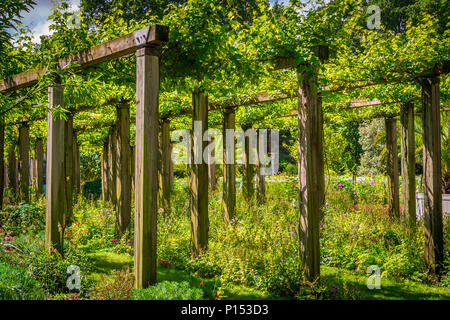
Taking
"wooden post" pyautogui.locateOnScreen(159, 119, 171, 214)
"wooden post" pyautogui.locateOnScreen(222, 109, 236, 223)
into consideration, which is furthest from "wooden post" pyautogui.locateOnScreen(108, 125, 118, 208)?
"wooden post" pyautogui.locateOnScreen(222, 109, 236, 223)

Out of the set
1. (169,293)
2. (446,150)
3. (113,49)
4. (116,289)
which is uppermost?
(113,49)

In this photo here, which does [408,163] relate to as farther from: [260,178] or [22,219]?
[22,219]

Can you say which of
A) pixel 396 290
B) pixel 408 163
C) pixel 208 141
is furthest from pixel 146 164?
pixel 408 163

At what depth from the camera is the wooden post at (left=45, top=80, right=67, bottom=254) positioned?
5348 mm

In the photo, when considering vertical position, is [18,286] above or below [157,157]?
below

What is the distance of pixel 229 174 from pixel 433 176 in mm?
4096

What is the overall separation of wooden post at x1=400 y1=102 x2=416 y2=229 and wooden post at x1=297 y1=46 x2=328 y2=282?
11.8 feet

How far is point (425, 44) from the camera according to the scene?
543 centimetres

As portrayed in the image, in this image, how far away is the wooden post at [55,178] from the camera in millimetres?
5348

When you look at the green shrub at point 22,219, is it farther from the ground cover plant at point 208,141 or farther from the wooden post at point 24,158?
the wooden post at point 24,158

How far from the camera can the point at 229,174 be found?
8.35 meters

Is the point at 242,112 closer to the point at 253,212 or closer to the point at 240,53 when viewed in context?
the point at 253,212

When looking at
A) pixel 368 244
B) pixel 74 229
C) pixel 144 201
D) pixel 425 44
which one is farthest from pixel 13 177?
pixel 425 44

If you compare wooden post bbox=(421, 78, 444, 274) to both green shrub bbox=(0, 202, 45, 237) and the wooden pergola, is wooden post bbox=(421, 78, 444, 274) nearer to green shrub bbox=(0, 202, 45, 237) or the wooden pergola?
the wooden pergola
